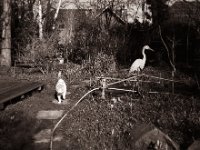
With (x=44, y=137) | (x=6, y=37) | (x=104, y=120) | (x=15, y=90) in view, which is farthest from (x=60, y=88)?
(x=6, y=37)

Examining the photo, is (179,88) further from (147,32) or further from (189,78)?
(147,32)

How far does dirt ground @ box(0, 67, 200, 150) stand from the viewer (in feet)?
23.3

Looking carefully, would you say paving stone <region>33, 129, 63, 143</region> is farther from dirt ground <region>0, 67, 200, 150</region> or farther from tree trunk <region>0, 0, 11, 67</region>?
tree trunk <region>0, 0, 11, 67</region>

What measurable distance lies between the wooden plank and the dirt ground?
36cm

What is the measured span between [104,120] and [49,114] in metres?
1.80

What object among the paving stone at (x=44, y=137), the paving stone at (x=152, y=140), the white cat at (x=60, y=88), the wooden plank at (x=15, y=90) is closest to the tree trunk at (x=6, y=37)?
the wooden plank at (x=15, y=90)

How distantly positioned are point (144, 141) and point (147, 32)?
16.0 m

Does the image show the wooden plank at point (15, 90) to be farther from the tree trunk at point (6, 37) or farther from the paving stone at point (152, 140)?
the tree trunk at point (6, 37)

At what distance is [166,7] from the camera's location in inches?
985

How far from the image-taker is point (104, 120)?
8336 millimetres

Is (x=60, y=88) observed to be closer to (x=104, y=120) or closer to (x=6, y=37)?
(x=104, y=120)

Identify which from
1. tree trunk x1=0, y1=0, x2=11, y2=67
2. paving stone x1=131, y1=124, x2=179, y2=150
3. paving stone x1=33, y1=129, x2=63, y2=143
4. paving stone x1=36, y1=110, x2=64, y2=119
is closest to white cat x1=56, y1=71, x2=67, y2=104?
paving stone x1=36, y1=110, x2=64, y2=119

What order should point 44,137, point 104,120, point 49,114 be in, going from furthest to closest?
point 49,114 → point 104,120 → point 44,137

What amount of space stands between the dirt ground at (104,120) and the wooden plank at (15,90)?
1.19ft
